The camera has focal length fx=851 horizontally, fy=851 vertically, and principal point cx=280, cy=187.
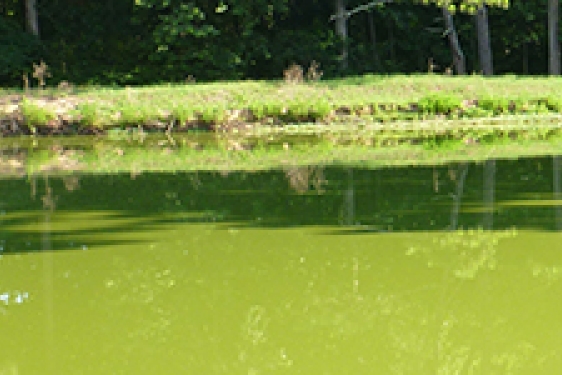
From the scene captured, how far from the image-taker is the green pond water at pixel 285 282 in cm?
373

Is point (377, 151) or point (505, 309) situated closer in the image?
point (505, 309)

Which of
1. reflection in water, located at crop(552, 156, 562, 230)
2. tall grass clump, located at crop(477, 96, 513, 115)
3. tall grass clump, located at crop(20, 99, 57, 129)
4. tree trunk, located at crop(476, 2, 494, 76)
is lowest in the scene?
reflection in water, located at crop(552, 156, 562, 230)

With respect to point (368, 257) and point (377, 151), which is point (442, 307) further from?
point (377, 151)

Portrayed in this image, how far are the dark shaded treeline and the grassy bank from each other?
5.04 meters

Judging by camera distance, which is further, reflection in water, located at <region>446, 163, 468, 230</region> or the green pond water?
reflection in water, located at <region>446, 163, 468, 230</region>

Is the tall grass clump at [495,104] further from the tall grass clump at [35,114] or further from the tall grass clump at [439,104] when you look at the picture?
the tall grass clump at [35,114]

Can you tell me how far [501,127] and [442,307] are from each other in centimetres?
1483

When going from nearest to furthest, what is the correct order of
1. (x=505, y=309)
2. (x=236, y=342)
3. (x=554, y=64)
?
(x=236, y=342) → (x=505, y=309) → (x=554, y=64)

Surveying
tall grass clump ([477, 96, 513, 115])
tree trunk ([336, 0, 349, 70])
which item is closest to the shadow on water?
tall grass clump ([477, 96, 513, 115])

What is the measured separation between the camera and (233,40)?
2803 centimetres

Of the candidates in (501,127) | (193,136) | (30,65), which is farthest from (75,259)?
(30,65)

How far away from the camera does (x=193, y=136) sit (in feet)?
60.0

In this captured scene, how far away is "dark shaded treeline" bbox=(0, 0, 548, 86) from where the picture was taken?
87.6 feet

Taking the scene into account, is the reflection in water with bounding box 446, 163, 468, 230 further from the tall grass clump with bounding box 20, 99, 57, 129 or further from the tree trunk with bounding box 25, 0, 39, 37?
the tree trunk with bounding box 25, 0, 39, 37
